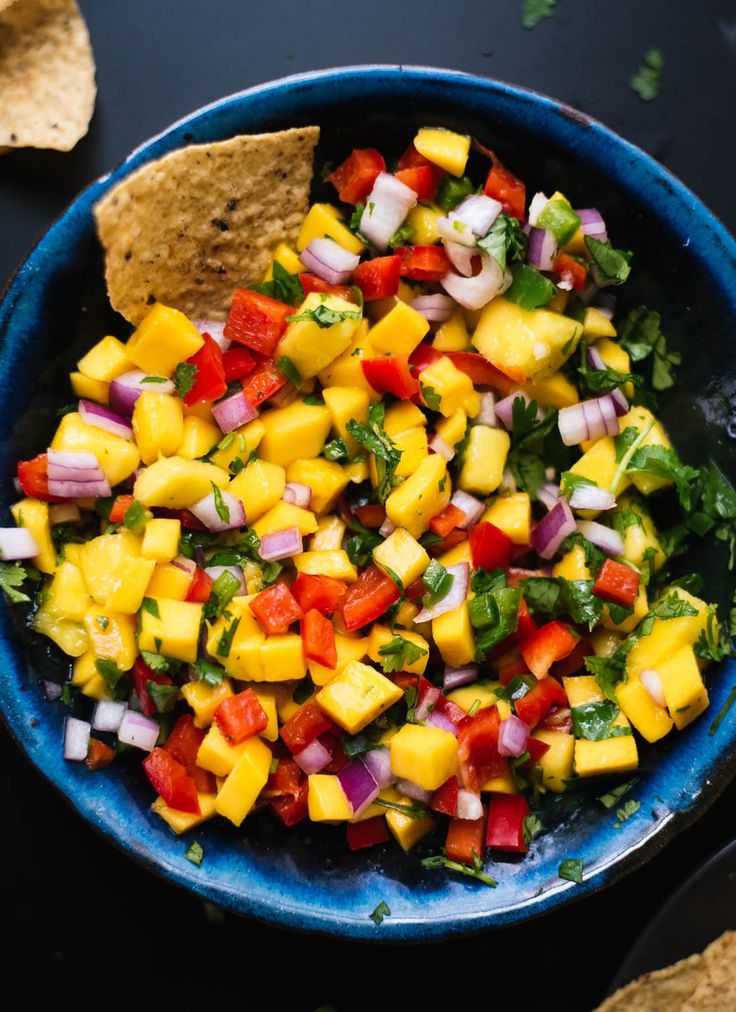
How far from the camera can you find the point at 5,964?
2703 mm

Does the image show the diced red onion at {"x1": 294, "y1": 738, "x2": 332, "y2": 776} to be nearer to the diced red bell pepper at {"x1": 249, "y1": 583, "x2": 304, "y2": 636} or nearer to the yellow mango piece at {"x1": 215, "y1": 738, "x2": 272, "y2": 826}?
the yellow mango piece at {"x1": 215, "y1": 738, "x2": 272, "y2": 826}

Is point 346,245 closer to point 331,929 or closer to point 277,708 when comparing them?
point 277,708

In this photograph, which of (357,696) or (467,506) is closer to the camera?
(357,696)

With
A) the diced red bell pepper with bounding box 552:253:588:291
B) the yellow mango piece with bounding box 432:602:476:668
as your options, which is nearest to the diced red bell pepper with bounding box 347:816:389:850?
the yellow mango piece with bounding box 432:602:476:668

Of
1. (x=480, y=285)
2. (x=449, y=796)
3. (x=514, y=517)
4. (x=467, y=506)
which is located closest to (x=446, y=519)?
(x=467, y=506)

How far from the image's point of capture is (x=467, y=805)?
2215 millimetres

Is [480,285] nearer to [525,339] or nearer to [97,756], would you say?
[525,339]

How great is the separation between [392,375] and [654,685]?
1.01 meters

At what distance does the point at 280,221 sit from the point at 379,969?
7.25ft

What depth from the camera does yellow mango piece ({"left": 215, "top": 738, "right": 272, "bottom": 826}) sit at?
6.94 feet

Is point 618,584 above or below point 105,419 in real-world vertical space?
above

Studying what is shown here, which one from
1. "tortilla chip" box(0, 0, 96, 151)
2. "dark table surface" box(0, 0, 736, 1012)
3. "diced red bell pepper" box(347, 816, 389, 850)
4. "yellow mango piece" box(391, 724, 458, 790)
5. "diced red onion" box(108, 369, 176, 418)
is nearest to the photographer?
"yellow mango piece" box(391, 724, 458, 790)

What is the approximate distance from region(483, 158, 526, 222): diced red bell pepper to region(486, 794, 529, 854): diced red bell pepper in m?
1.51

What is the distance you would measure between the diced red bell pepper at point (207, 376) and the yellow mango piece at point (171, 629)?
0.51 metres
